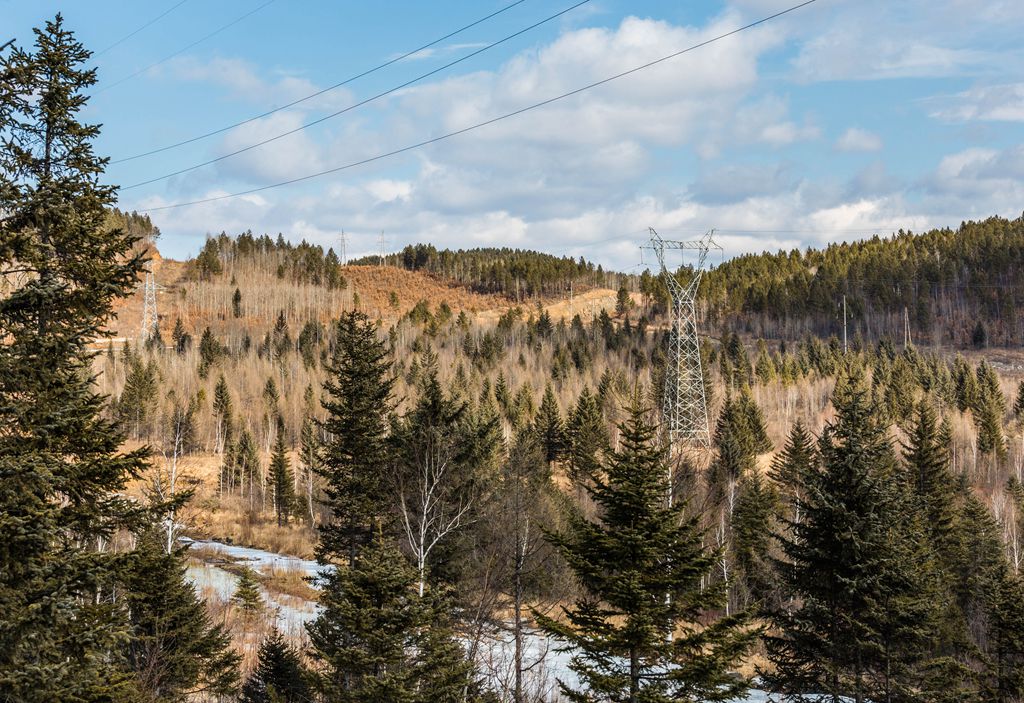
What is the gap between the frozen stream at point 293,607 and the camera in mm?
24000

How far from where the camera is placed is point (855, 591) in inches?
610

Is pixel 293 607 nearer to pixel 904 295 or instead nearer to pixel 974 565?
pixel 974 565

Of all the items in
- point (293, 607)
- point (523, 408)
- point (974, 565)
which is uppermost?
point (523, 408)

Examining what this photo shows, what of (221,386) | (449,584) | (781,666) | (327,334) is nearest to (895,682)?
(781,666)

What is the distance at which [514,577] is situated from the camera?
16.7 metres

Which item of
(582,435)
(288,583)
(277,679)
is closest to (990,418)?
(582,435)

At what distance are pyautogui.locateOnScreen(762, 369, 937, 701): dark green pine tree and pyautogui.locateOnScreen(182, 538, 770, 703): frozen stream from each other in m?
7.70

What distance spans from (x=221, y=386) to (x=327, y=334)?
42.9 m

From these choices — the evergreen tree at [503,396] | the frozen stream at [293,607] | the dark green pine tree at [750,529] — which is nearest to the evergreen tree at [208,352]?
the evergreen tree at [503,396]

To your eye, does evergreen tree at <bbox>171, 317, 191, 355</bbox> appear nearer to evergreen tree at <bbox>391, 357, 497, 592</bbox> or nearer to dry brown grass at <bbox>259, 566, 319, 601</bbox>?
dry brown grass at <bbox>259, 566, 319, 601</bbox>

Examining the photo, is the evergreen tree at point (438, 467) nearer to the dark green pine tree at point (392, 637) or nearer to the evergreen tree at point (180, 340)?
the dark green pine tree at point (392, 637)

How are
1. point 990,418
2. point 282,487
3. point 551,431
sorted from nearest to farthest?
point 282,487 → point 551,431 → point 990,418

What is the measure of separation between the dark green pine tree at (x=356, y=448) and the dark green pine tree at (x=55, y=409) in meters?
9.94

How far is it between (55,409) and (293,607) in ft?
93.0
